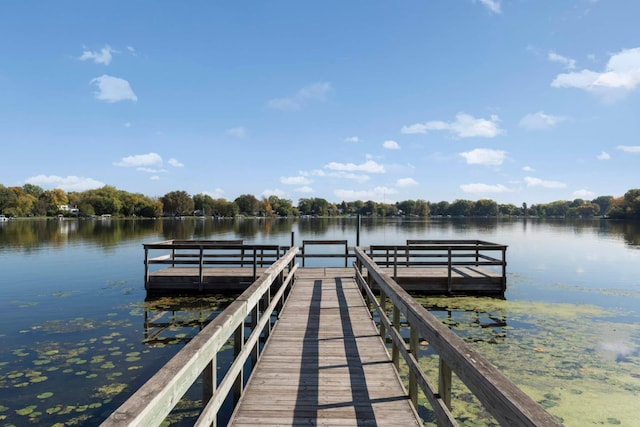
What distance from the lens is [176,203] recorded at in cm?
15350

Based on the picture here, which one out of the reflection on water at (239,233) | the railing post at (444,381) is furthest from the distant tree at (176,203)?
the railing post at (444,381)

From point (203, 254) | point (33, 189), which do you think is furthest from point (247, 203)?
point (203, 254)

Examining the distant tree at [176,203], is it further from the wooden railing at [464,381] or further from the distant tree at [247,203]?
the wooden railing at [464,381]

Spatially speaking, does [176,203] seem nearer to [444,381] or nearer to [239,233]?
[239,233]

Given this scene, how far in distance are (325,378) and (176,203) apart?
6312 inches

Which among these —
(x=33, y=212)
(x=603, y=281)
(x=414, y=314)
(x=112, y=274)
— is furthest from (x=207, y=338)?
(x=33, y=212)

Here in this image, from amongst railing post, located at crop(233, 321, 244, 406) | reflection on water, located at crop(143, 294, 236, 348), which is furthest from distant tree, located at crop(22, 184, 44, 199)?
railing post, located at crop(233, 321, 244, 406)

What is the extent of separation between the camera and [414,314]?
3.82 m

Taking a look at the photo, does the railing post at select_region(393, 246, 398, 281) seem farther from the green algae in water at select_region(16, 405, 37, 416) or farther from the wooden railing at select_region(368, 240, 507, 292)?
the green algae in water at select_region(16, 405, 37, 416)

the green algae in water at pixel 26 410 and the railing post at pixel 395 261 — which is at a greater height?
the railing post at pixel 395 261

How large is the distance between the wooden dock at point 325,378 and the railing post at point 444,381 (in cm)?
83

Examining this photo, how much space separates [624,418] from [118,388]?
865 centimetres

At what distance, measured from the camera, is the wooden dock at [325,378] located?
387cm

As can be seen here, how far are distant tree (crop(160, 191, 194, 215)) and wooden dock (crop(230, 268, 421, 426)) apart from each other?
157007 mm
